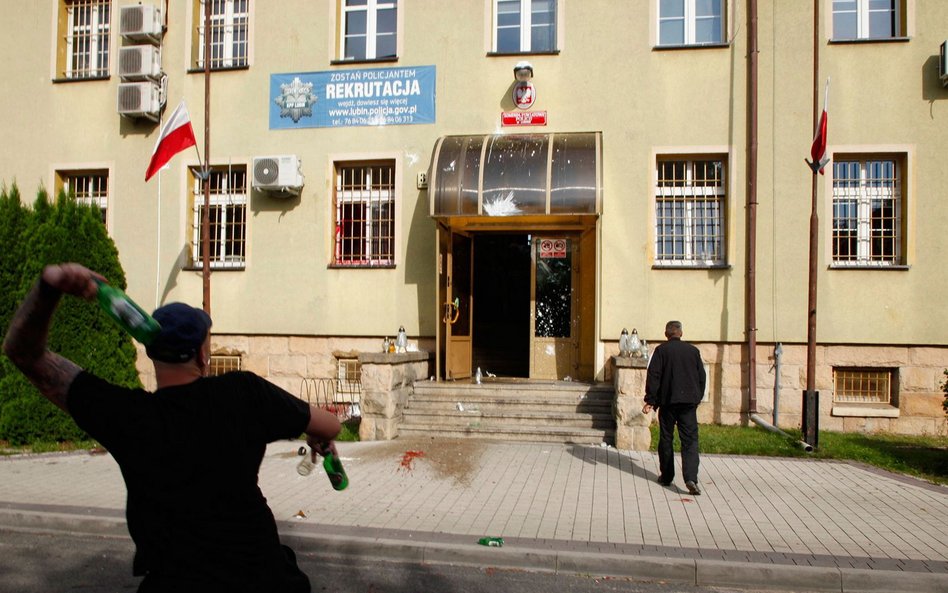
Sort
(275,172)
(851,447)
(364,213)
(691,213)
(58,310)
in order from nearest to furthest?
1. (851,447)
2. (58,310)
3. (691,213)
4. (275,172)
5. (364,213)

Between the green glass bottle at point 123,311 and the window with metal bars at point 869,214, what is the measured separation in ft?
37.5

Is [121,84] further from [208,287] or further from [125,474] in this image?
[125,474]

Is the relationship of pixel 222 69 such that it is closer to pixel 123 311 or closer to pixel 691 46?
pixel 691 46

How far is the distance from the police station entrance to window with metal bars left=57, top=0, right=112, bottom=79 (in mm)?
7170

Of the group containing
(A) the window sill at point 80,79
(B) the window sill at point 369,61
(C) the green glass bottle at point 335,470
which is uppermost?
(B) the window sill at point 369,61

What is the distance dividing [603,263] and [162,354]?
996cm

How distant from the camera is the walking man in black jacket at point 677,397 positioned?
736cm

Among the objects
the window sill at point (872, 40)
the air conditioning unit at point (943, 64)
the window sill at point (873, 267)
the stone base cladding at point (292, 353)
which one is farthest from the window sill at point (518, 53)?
the air conditioning unit at point (943, 64)

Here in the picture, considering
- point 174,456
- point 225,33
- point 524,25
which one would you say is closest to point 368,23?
point 225,33

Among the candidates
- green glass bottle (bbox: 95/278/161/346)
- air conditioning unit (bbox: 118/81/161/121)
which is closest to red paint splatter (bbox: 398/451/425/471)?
green glass bottle (bbox: 95/278/161/346)

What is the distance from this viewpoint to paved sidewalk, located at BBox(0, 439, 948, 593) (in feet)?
17.3

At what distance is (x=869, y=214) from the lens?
11391mm

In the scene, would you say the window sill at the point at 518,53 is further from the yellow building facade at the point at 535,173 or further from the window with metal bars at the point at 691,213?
the window with metal bars at the point at 691,213

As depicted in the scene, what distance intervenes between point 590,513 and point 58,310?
318 inches
